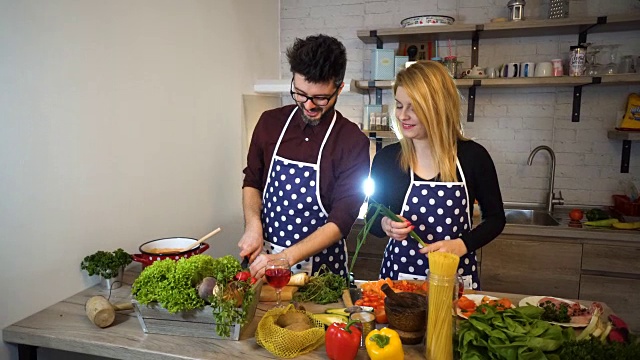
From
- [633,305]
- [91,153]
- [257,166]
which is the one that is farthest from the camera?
[633,305]

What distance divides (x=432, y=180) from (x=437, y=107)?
1.06ft

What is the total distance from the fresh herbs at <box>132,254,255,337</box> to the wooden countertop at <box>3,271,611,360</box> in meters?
0.07

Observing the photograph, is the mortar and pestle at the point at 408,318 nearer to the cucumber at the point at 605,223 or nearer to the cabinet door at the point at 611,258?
the cabinet door at the point at 611,258

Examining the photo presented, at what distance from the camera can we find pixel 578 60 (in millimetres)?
3145

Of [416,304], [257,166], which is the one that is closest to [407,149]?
[257,166]

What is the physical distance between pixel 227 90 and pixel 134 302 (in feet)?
6.14

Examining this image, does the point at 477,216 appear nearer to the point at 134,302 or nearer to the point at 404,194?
the point at 404,194

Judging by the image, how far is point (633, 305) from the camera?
2.87 m

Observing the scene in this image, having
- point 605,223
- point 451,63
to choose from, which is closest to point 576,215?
point 605,223

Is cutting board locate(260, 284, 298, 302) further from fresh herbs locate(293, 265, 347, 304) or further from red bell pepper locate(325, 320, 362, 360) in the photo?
red bell pepper locate(325, 320, 362, 360)

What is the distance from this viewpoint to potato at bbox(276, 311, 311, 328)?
1376 mm

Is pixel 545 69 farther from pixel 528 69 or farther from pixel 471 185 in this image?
pixel 471 185

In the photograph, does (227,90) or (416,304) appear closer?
(416,304)

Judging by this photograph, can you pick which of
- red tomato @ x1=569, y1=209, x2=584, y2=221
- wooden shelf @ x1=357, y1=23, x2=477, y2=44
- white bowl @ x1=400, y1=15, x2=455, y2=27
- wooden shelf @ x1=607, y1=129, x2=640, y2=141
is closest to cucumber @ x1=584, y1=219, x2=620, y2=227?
red tomato @ x1=569, y1=209, x2=584, y2=221
